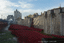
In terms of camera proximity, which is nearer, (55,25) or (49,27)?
(55,25)

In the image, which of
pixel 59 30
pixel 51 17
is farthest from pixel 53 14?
pixel 59 30

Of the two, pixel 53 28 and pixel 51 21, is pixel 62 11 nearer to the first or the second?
pixel 51 21

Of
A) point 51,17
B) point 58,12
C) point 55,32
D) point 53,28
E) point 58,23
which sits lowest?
point 55,32

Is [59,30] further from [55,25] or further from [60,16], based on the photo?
[60,16]

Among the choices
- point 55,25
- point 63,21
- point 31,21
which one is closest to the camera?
point 63,21

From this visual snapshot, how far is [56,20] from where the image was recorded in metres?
8.78

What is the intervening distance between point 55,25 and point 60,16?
1.52 meters

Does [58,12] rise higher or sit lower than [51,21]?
higher

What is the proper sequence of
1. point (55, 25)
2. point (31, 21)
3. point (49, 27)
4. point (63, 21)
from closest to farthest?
point (63, 21)
point (55, 25)
point (49, 27)
point (31, 21)

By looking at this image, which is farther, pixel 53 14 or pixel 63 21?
pixel 53 14

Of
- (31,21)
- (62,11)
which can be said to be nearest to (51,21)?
(62,11)

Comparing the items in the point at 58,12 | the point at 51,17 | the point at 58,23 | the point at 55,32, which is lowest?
the point at 55,32

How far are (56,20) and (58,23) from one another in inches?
20.8

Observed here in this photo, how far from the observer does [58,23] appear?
8.62m
